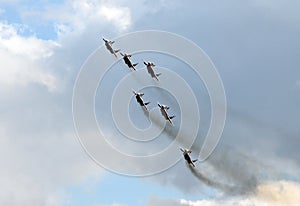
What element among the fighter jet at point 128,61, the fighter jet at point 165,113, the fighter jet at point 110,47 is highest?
the fighter jet at point 110,47

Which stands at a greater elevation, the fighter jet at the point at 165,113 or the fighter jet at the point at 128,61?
the fighter jet at the point at 128,61

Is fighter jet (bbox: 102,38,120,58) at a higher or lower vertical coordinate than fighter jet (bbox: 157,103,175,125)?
higher

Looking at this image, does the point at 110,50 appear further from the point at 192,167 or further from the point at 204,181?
the point at 204,181

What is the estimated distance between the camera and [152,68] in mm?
98062

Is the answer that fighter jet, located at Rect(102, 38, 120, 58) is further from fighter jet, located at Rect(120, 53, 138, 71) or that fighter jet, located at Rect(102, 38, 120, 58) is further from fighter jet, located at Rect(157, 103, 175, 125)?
fighter jet, located at Rect(157, 103, 175, 125)

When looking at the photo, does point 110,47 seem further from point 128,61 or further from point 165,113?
point 165,113

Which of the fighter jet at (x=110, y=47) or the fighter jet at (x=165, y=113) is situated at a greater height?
the fighter jet at (x=110, y=47)

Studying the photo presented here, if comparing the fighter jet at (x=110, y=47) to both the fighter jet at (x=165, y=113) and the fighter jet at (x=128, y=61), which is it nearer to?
the fighter jet at (x=128, y=61)

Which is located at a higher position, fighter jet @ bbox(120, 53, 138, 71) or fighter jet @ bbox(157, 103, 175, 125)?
fighter jet @ bbox(120, 53, 138, 71)

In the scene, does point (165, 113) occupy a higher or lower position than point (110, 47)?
lower

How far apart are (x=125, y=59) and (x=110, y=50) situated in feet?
24.5

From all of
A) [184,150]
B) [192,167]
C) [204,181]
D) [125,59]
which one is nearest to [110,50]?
[125,59]

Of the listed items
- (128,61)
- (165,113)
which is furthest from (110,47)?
(165,113)

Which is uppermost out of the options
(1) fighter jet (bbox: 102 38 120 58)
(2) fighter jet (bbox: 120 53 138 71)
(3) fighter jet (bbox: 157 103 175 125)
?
(1) fighter jet (bbox: 102 38 120 58)
